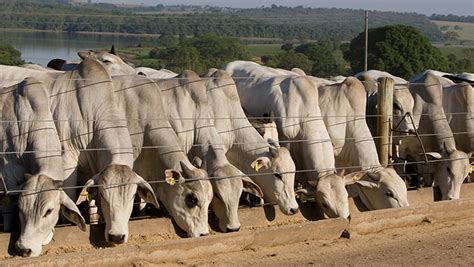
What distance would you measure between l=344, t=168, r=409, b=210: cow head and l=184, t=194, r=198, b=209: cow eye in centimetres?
223

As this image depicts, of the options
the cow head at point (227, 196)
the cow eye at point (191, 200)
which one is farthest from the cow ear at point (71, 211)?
the cow head at point (227, 196)

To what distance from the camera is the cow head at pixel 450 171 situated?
12094 millimetres

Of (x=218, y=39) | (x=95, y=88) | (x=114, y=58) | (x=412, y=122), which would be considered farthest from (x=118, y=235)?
(x=218, y=39)

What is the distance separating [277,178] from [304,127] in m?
1.16

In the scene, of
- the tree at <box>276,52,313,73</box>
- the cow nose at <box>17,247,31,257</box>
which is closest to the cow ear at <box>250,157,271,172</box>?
the cow nose at <box>17,247,31,257</box>

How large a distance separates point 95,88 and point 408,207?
358 centimetres

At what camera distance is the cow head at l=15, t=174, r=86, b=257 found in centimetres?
809

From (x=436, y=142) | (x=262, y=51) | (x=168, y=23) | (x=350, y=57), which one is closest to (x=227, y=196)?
(x=436, y=142)

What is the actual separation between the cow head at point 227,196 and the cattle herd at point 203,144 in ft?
0.04

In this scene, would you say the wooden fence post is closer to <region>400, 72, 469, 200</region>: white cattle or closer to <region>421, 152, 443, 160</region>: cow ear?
<region>421, 152, 443, 160</region>: cow ear

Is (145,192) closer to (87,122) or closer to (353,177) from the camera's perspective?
(87,122)

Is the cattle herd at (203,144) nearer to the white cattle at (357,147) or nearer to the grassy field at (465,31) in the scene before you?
the white cattle at (357,147)

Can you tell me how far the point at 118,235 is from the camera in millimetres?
8516

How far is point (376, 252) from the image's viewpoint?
920 cm
